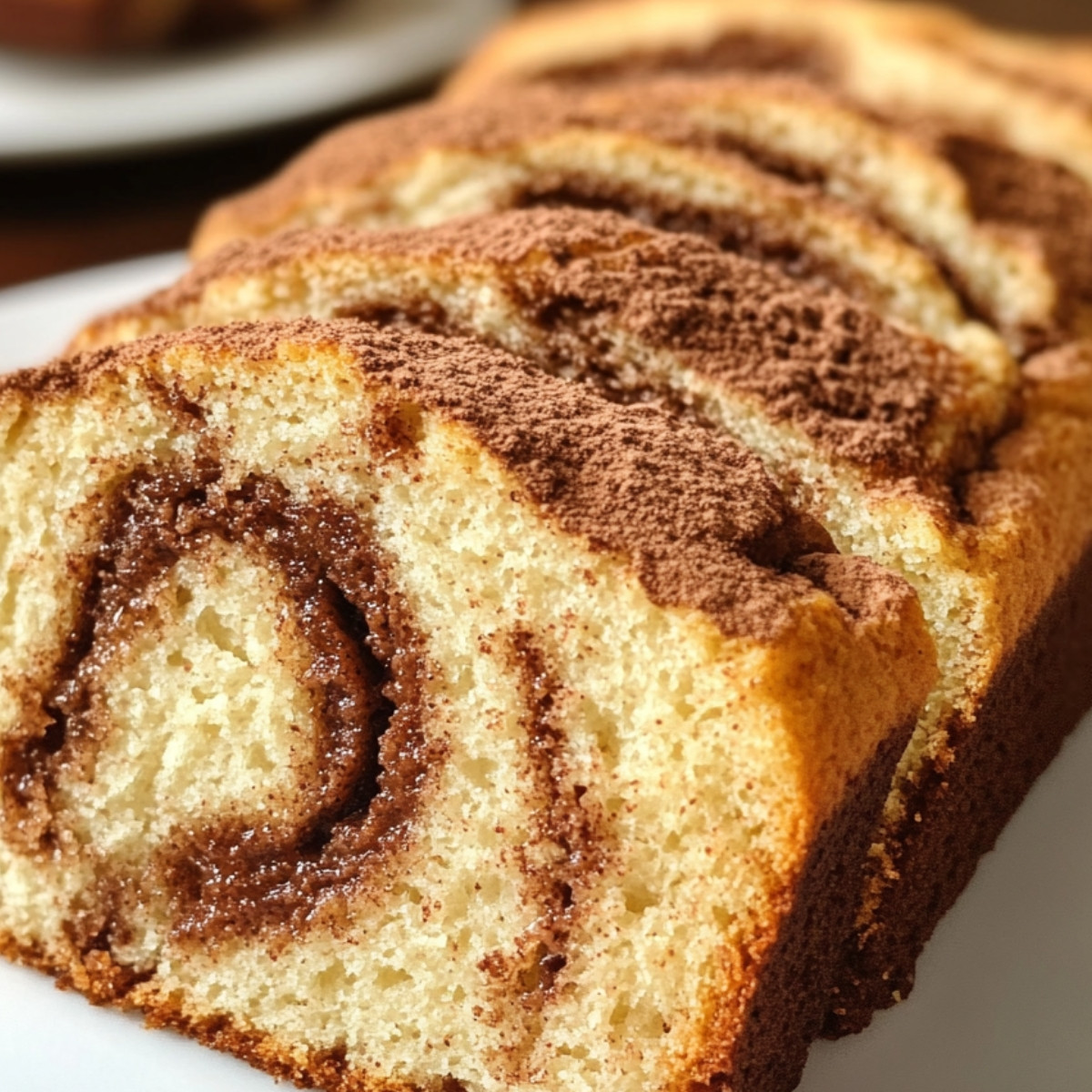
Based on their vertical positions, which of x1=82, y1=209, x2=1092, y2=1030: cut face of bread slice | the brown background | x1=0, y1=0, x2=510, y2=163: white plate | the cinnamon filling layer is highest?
x1=82, y1=209, x2=1092, y2=1030: cut face of bread slice

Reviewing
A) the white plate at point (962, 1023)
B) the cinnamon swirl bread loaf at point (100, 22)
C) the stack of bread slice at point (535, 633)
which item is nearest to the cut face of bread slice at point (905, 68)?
the stack of bread slice at point (535, 633)

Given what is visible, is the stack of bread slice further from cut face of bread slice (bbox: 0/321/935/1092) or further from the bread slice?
the bread slice

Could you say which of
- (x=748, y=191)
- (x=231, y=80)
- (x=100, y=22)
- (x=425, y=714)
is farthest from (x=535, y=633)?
(x=100, y=22)

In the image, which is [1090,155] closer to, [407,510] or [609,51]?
[609,51]

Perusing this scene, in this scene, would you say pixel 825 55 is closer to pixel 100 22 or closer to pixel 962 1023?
pixel 962 1023

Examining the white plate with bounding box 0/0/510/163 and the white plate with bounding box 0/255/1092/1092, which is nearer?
the white plate with bounding box 0/255/1092/1092

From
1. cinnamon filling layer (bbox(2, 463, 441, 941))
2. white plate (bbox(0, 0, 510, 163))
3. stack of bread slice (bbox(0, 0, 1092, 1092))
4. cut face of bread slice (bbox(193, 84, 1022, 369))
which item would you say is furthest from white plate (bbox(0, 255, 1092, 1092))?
white plate (bbox(0, 0, 510, 163))
